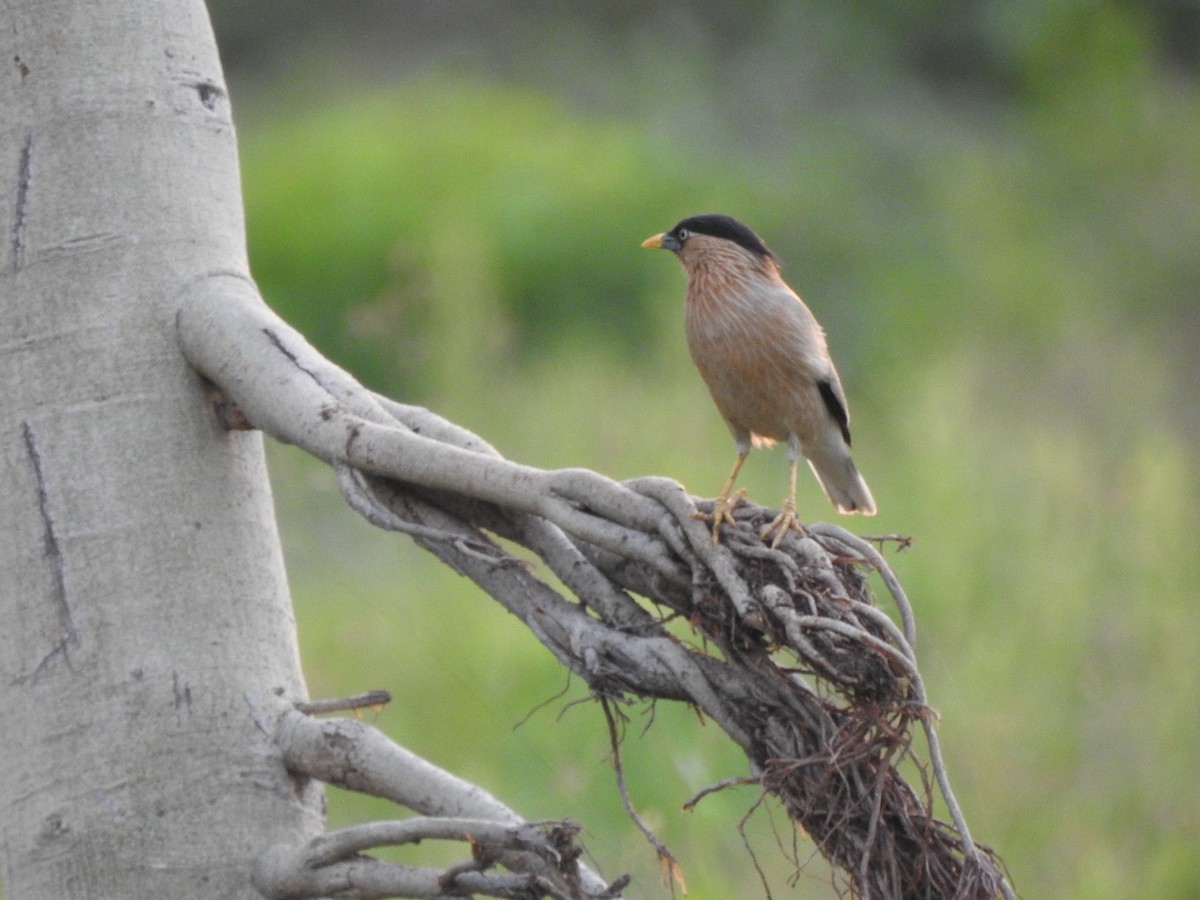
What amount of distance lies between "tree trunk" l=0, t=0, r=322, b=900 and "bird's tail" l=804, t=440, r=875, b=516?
1154 mm

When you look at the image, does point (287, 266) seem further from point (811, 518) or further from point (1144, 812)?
point (1144, 812)

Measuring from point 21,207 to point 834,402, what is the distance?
129cm

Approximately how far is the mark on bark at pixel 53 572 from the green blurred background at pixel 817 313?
33.0 inches

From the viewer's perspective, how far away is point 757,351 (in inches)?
99.7

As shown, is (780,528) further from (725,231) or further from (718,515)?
(725,231)

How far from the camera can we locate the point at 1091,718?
4.59 metres

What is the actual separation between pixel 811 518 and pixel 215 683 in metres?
3.95

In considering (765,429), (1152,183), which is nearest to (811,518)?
(765,429)

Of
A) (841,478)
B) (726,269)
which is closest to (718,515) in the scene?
(726,269)

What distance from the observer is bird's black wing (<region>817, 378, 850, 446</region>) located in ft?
8.65

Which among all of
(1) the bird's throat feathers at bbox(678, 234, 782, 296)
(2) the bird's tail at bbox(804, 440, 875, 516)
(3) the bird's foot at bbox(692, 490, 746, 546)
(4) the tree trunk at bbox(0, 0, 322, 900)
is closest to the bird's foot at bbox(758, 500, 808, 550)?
(3) the bird's foot at bbox(692, 490, 746, 546)

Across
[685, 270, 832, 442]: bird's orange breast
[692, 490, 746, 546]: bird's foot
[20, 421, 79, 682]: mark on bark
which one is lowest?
[20, 421, 79, 682]: mark on bark

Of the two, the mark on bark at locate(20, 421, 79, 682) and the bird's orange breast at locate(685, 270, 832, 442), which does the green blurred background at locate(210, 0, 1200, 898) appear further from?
the mark on bark at locate(20, 421, 79, 682)

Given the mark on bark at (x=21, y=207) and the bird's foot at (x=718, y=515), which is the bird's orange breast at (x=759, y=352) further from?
the mark on bark at (x=21, y=207)
